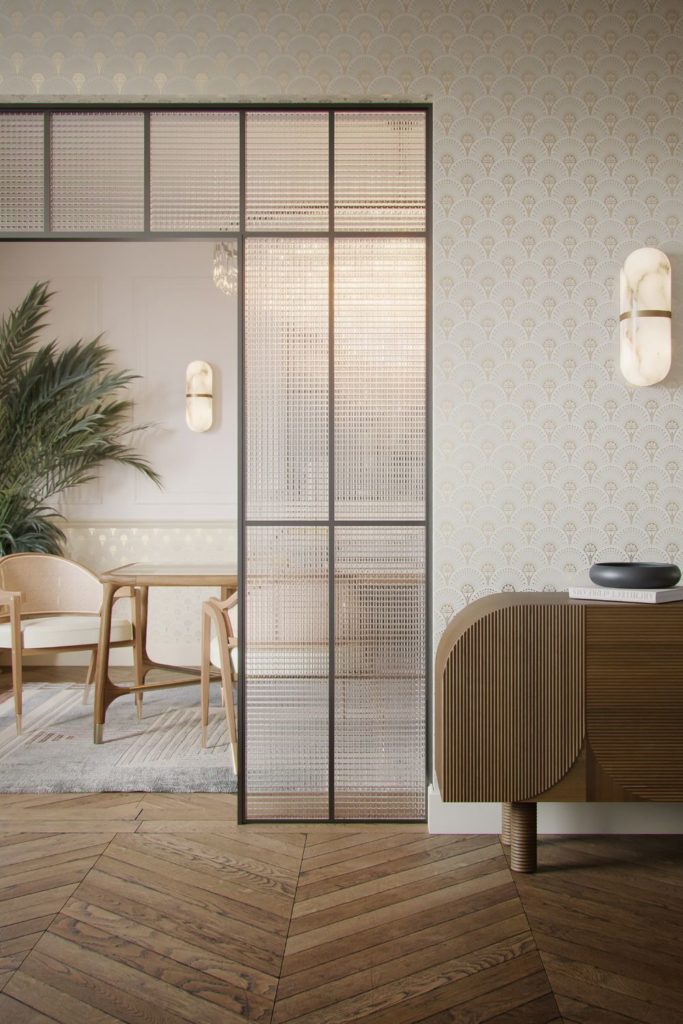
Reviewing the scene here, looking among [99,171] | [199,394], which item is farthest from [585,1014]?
[199,394]

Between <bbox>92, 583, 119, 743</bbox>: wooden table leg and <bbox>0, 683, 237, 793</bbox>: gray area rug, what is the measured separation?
0.38 ft

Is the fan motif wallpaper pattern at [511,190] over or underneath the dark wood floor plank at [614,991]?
over

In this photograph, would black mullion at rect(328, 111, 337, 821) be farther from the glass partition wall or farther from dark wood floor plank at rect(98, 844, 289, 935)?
dark wood floor plank at rect(98, 844, 289, 935)

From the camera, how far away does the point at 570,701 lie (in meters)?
2.44

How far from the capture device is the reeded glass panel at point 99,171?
2.88 meters

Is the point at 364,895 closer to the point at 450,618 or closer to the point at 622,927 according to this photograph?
the point at 622,927

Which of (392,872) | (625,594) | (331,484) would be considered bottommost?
(392,872)

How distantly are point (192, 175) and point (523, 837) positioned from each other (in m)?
2.55

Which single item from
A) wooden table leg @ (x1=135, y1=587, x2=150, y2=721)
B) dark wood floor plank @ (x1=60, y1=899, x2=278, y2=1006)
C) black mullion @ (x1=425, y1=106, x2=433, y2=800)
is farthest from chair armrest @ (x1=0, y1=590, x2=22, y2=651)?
black mullion @ (x1=425, y1=106, x2=433, y2=800)

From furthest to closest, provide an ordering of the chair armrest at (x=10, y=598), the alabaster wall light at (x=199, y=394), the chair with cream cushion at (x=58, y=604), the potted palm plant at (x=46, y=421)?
the alabaster wall light at (x=199, y=394)
the potted palm plant at (x=46, y=421)
the chair with cream cushion at (x=58, y=604)
the chair armrest at (x=10, y=598)

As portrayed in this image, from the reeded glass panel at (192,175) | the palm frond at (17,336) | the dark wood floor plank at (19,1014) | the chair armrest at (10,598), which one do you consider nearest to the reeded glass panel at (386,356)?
the reeded glass panel at (192,175)

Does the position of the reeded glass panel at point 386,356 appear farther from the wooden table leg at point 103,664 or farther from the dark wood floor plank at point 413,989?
the wooden table leg at point 103,664

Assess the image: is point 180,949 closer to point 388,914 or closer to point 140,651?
point 388,914

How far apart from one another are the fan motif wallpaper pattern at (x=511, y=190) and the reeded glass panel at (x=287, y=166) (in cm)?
10
